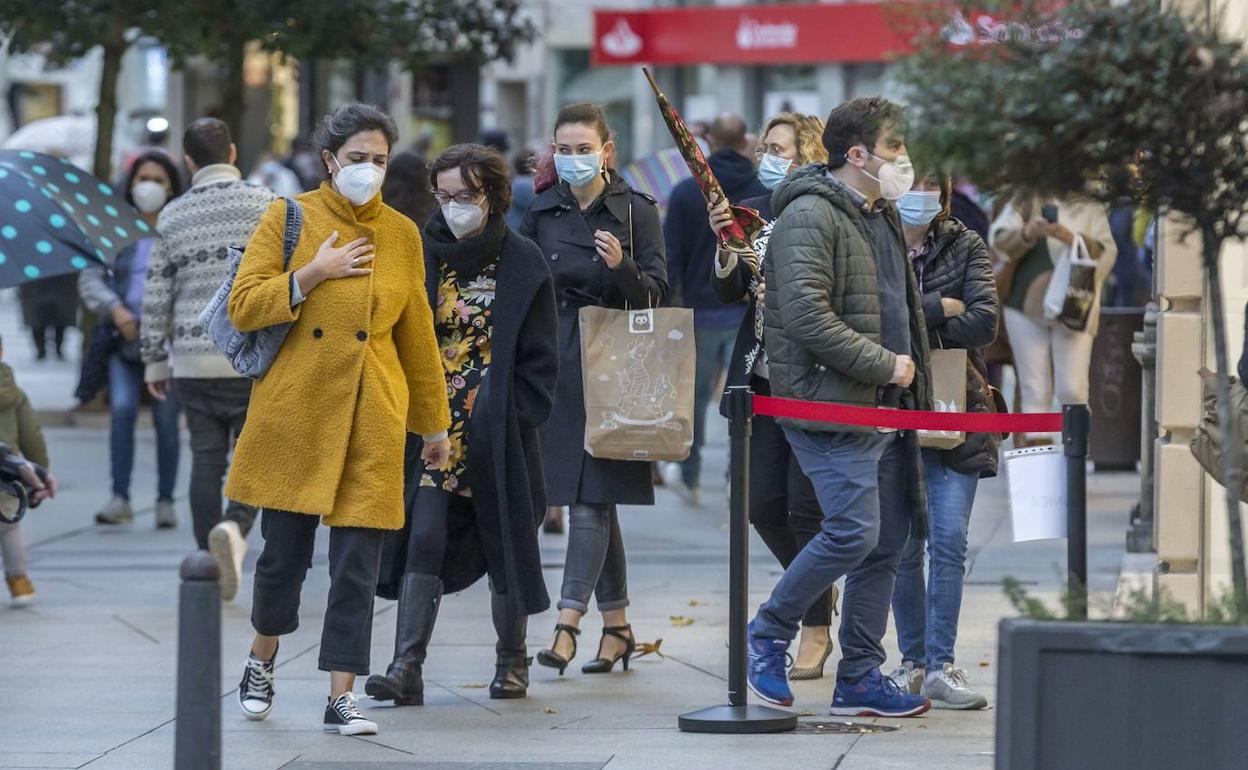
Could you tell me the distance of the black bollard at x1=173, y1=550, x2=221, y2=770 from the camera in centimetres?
443

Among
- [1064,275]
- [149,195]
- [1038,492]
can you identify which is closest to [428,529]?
[1038,492]

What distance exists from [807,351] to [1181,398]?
1.69 m

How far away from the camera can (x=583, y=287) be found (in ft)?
24.4

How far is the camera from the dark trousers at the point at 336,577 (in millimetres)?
6219

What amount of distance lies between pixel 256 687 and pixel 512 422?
112 cm

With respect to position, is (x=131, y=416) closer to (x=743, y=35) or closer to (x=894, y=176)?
(x=894, y=176)

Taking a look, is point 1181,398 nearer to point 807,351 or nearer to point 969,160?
point 807,351

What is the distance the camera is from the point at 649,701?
6805 millimetres

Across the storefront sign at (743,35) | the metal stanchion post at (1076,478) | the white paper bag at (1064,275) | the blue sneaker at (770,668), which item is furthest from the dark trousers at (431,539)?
the storefront sign at (743,35)

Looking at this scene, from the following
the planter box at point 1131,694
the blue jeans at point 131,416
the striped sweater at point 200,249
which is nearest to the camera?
the planter box at point 1131,694

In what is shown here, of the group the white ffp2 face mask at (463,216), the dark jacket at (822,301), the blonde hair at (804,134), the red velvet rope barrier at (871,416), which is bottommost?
the red velvet rope barrier at (871,416)

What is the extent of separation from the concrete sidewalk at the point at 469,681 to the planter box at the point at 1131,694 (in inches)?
28.7

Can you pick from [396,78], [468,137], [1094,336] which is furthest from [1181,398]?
[396,78]

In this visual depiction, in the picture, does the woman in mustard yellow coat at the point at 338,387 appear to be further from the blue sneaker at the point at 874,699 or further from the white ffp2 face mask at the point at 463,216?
the blue sneaker at the point at 874,699
